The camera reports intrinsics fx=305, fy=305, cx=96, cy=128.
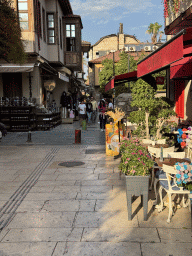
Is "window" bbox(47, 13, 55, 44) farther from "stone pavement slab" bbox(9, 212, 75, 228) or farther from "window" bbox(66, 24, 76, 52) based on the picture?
"stone pavement slab" bbox(9, 212, 75, 228)

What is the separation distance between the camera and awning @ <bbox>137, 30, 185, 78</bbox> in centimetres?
409

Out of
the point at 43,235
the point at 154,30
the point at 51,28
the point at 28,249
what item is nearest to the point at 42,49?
the point at 51,28

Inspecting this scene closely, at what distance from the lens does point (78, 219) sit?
5.00 meters

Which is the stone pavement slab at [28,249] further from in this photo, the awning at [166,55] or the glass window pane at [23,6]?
the glass window pane at [23,6]

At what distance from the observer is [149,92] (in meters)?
8.59

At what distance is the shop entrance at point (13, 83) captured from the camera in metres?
19.1

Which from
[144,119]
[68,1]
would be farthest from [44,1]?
[144,119]

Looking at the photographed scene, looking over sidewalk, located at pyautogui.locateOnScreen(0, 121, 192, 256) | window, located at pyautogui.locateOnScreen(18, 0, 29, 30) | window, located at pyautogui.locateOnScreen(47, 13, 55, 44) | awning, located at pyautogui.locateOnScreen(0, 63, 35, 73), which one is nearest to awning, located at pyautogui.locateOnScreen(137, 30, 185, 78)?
sidewalk, located at pyautogui.locateOnScreen(0, 121, 192, 256)

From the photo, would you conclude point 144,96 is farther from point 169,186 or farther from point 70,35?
point 70,35

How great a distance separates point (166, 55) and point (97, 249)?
2.94m

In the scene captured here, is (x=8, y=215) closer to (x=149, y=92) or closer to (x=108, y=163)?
(x=108, y=163)

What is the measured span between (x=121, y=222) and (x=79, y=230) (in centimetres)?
73

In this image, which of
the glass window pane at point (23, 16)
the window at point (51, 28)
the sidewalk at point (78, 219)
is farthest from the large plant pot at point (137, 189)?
the window at point (51, 28)

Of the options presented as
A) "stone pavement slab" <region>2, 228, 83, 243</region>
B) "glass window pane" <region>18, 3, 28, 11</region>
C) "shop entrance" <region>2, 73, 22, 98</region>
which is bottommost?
"stone pavement slab" <region>2, 228, 83, 243</region>
